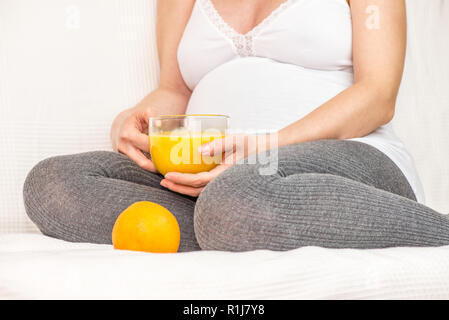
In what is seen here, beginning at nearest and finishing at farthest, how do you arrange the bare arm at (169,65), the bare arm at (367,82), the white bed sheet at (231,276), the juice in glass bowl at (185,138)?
the white bed sheet at (231,276) → the juice in glass bowl at (185,138) → the bare arm at (367,82) → the bare arm at (169,65)

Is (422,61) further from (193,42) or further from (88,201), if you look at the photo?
(88,201)

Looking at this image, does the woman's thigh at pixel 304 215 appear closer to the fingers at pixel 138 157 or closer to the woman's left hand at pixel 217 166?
the woman's left hand at pixel 217 166

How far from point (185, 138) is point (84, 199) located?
0.21 m

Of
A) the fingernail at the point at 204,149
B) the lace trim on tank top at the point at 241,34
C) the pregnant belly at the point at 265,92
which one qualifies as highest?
the lace trim on tank top at the point at 241,34

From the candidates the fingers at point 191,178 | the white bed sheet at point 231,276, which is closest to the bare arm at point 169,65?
the fingers at point 191,178

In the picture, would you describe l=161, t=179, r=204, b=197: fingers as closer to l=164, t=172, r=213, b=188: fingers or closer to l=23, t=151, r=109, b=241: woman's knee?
l=164, t=172, r=213, b=188: fingers

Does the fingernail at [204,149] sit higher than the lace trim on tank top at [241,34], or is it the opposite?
the lace trim on tank top at [241,34]

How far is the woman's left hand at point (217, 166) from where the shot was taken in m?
0.83

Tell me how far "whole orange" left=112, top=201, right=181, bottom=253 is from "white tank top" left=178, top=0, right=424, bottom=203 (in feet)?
1.10

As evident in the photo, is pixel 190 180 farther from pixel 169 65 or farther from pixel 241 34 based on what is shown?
pixel 169 65

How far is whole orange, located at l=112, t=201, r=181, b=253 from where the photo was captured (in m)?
0.74
